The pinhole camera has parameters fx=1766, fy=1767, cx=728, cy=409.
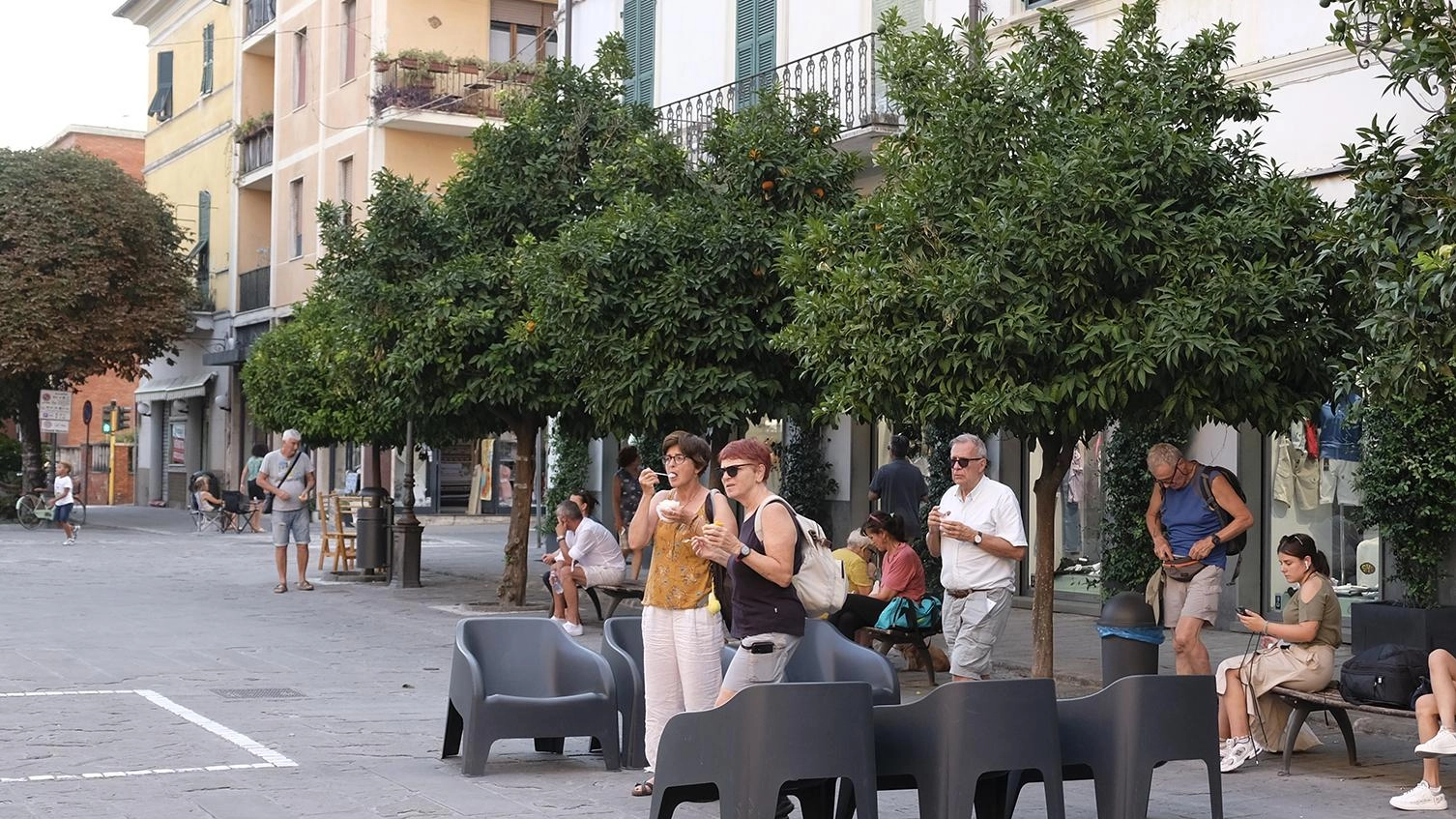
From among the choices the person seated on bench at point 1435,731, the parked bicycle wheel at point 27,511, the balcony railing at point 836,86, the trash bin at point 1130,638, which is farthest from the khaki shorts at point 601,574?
the parked bicycle wheel at point 27,511

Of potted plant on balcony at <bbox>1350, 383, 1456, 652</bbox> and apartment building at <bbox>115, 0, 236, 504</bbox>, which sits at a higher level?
apartment building at <bbox>115, 0, 236, 504</bbox>

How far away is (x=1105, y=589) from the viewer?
54.9ft

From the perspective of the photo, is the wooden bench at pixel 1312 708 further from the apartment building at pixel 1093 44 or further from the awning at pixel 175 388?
the awning at pixel 175 388

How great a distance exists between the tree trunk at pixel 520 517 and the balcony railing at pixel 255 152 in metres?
25.5

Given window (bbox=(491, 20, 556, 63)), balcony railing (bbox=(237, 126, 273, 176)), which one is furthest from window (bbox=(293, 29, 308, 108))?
window (bbox=(491, 20, 556, 63))

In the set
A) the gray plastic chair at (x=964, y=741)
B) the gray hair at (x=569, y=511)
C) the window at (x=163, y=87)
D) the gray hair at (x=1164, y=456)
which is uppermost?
the window at (x=163, y=87)

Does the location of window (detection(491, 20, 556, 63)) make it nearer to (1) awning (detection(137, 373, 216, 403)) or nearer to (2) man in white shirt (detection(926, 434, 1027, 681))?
(1) awning (detection(137, 373, 216, 403))

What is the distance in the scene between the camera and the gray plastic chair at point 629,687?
901cm

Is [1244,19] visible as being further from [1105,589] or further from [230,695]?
[230,695]

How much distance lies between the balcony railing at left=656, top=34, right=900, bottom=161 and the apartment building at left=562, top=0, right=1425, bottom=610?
0.03 meters

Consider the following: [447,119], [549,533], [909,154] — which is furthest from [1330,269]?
[447,119]

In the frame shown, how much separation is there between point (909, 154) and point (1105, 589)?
21.9 ft

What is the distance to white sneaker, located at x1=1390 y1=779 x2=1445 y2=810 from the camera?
800 centimetres

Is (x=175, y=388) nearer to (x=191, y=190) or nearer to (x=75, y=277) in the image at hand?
(x=191, y=190)
